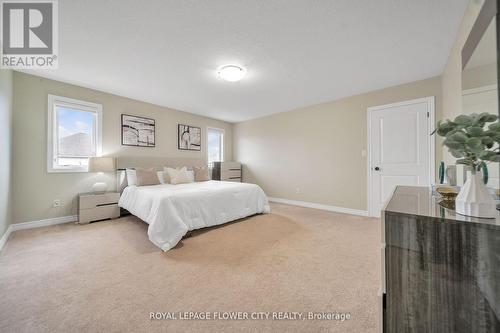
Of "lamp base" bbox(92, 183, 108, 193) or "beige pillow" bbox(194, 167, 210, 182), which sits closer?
"lamp base" bbox(92, 183, 108, 193)

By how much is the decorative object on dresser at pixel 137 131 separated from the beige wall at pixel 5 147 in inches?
57.9

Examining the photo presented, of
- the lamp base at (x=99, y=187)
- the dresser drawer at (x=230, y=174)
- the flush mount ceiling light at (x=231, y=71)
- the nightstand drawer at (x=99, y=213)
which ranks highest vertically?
the flush mount ceiling light at (x=231, y=71)

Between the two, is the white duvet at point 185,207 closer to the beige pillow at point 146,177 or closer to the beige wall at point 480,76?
the beige pillow at point 146,177

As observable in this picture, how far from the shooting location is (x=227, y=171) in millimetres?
5516

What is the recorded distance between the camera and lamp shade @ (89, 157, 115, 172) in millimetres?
3322

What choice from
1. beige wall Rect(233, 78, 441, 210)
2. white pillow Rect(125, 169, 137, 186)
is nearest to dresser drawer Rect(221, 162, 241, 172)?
beige wall Rect(233, 78, 441, 210)

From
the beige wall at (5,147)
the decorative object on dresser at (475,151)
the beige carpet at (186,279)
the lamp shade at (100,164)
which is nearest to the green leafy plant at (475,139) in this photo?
the decorative object on dresser at (475,151)

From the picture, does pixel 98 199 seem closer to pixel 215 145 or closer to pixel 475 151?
pixel 215 145

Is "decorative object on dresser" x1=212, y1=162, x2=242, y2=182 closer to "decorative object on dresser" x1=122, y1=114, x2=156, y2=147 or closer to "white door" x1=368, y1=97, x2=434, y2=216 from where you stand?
"decorative object on dresser" x1=122, y1=114, x2=156, y2=147

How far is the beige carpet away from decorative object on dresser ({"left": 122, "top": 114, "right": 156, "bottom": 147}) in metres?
1.95

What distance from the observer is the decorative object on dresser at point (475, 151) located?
2.29ft

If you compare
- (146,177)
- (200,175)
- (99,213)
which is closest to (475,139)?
(146,177)

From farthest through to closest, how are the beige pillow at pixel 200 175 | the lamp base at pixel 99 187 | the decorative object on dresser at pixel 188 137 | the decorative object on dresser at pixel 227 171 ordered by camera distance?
the decorative object on dresser at pixel 227 171
the decorative object on dresser at pixel 188 137
the beige pillow at pixel 200 175
the lamp base at pixel 99 187

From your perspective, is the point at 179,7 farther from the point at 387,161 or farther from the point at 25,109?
the point at 387,161
